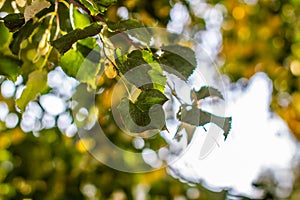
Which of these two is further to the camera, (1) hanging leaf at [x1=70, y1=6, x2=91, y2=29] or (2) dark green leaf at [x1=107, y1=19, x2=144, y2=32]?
(1) hanging leaf at [x1=70, y1=6, x2=91, y2=29]

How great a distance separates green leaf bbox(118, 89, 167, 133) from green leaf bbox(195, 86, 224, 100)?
8cm

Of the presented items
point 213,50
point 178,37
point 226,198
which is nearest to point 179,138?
point 178,37

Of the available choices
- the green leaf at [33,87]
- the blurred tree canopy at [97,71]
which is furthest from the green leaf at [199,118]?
the green leaf at [33,87]

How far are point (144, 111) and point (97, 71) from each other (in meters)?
0.18

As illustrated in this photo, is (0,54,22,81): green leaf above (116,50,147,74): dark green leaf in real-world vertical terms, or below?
below

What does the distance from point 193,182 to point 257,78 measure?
51cm

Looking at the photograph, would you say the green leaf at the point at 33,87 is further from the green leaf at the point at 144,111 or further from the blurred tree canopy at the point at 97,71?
the green leaf at the point at 144,111

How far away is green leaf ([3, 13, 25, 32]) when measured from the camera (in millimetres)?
580

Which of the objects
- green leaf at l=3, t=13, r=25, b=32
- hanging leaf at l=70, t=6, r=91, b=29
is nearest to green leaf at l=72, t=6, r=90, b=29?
hanging leaf at l=70, t=6, r=91, b=29

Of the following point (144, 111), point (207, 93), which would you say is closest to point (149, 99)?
point (144, 111)

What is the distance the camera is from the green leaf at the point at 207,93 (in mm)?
620

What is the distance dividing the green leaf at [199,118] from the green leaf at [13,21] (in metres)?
0.17

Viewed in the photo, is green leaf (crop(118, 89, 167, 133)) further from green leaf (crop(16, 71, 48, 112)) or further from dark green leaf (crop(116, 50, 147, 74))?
green leaf (crop(16, 71, 48, 112))

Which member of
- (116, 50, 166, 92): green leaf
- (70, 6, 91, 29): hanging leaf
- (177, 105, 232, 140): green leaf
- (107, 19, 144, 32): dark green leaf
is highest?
(107, 19, 144, 32): dark green leaf
